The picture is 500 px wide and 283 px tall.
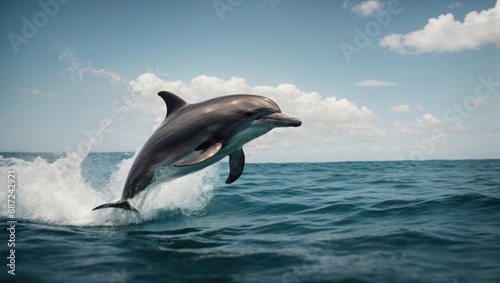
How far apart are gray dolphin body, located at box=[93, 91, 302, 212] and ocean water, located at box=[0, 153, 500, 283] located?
3.80 ft

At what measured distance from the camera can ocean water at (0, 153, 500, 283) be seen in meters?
4.20

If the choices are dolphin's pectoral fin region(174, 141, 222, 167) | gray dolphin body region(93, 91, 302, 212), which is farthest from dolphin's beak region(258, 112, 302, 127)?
dolphin's pectoral fin region(174, 141, 222, 167)

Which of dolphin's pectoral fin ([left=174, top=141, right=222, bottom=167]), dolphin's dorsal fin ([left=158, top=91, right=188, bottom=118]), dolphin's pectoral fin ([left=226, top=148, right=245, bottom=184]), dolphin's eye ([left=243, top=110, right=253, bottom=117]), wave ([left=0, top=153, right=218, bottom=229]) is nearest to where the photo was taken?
dolphin's pectoral fin ([left=174, top=141, right=222, bottom=167])

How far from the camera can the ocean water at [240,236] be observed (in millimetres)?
4203

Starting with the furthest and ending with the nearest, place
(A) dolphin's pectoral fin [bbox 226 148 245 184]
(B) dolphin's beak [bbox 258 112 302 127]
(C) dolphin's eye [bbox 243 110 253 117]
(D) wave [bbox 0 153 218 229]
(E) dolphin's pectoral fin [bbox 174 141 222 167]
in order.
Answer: (D) wave [bbox 0 153 218 229] → (A) dolphin's pectoral fin [bbox 226 148 245 184] → (C) dolphin's eye [bbox 243 110 253 117] → (B) dolphin's beak [bbox 258 112 302 127] → (E) dolphin's pectoral fin [bbox 174 141 222 167]

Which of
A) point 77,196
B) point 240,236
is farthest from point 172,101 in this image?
point 77,196

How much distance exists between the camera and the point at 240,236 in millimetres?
6254

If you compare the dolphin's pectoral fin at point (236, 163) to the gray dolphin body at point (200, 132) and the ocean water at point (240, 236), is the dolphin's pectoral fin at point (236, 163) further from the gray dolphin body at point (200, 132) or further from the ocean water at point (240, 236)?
the ocean water at point (240, 236)

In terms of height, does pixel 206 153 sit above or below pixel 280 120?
below

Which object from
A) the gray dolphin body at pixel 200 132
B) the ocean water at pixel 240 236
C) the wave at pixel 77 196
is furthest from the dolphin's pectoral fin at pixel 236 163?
the wave at pixel 77 196

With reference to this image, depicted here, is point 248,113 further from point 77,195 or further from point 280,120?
point 77,195

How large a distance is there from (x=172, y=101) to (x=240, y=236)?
10.2ft

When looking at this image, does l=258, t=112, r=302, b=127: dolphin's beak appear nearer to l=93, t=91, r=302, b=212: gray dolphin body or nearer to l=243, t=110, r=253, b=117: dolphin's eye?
l=93, t=91, r=302, b=212: gray dolphin body

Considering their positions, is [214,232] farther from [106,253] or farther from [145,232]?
[106,253]
